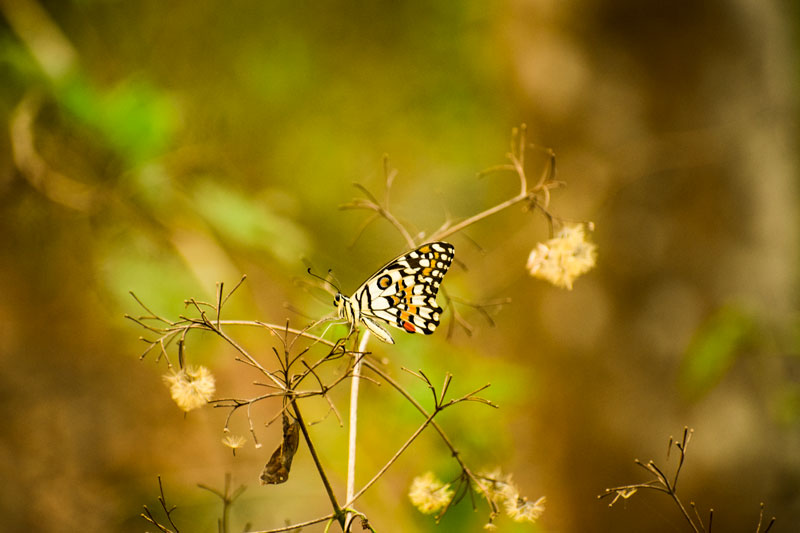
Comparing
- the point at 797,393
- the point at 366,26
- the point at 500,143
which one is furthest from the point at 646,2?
the point at 366,26

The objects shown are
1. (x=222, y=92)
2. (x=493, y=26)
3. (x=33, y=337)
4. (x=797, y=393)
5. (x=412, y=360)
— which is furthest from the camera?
(x=222, y=92)

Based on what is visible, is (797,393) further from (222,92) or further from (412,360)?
(222,92)

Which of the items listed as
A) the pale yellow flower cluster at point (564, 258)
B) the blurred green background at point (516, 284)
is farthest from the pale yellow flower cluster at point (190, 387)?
the blurred green background at point (516, 284)

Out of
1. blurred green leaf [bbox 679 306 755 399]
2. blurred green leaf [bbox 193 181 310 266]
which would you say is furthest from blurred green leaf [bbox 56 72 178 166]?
blurred green leaf [bbox 679 306 755 399]

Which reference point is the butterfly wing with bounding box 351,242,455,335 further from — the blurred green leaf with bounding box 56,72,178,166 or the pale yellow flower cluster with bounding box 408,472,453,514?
the blurred green leaf with bounding box 56,72,178,166

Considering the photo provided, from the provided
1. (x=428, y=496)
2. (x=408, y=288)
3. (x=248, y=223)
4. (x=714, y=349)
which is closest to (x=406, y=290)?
(x=408, y=288)

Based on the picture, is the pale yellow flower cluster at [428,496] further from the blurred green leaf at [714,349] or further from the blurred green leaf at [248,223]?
the blurred green leaf at [714,349]
